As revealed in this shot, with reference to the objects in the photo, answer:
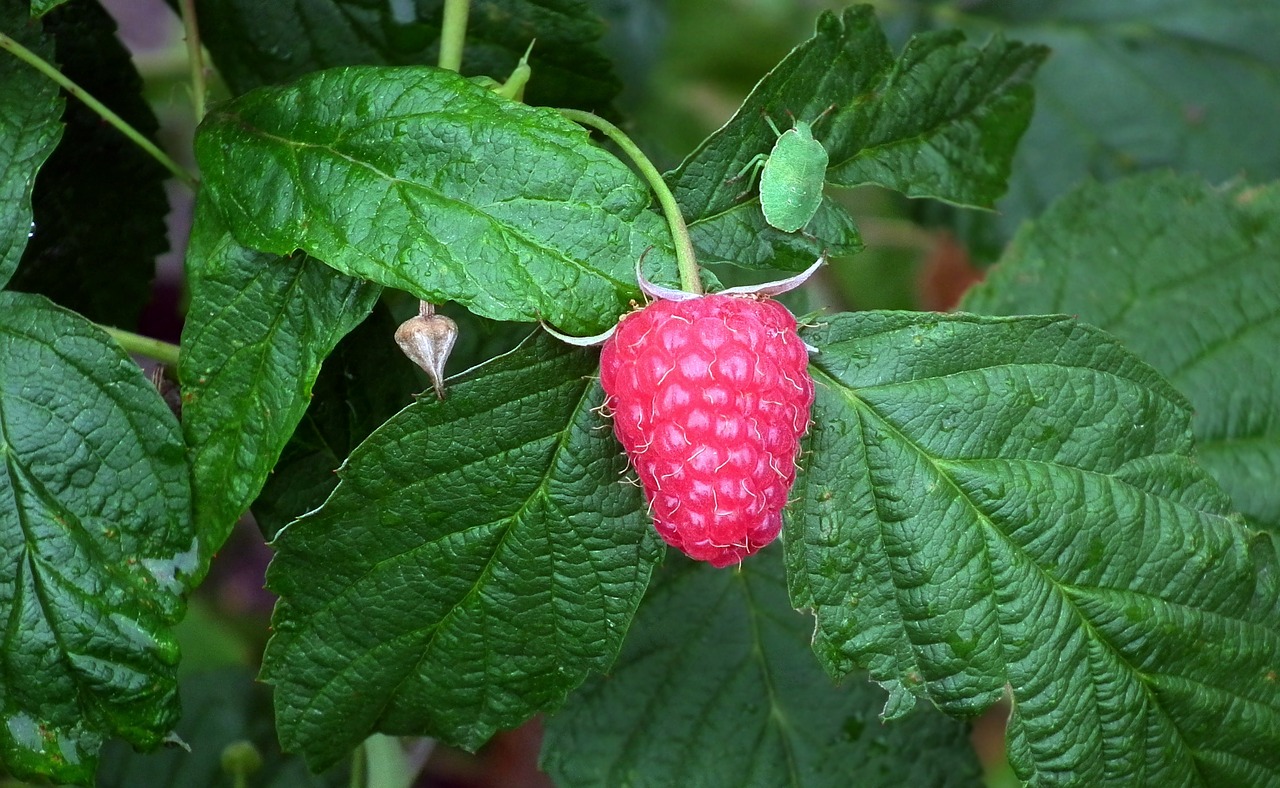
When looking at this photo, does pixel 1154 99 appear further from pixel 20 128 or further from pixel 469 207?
pixel 20 128

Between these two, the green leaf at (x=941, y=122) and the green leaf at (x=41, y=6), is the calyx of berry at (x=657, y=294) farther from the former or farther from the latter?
the green leaf at (x=41, y=6)

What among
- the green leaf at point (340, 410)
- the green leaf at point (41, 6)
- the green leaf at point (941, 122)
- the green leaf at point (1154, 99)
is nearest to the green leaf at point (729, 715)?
the green leaf at point (340, 410)

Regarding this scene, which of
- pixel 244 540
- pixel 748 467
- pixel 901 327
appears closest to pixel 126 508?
pixel 748 467

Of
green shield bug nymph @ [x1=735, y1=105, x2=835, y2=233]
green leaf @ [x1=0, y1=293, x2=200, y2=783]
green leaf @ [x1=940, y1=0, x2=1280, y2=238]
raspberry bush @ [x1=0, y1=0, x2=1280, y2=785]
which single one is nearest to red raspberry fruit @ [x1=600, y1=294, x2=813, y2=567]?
raspberry bush @ [x1=0, y1=0, x2=1280, y2=785]

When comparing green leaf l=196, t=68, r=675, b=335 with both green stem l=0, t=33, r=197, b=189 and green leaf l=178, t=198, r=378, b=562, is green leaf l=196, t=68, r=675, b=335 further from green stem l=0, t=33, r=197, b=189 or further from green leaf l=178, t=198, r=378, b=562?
green stem l=0, t=33, r=197, b=189

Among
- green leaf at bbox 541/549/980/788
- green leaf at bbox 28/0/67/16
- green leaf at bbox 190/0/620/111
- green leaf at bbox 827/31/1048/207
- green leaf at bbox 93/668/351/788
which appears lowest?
green leaf at bbox 93/668/351/788

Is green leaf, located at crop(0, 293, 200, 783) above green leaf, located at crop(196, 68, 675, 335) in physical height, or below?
below
